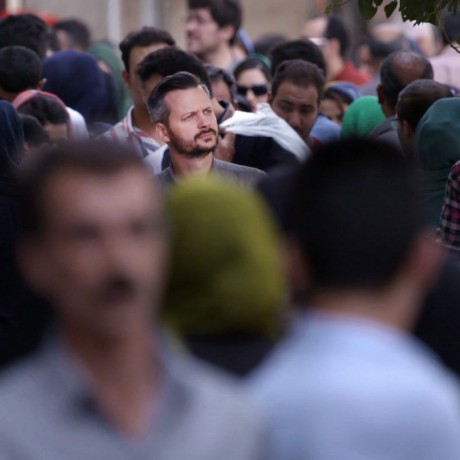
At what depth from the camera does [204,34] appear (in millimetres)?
9820

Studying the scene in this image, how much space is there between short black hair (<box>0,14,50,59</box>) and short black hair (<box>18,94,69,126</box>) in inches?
76.8

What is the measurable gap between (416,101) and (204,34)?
3328 mm

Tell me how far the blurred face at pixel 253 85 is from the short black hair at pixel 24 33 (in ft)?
4.10

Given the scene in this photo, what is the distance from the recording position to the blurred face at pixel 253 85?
913 cm

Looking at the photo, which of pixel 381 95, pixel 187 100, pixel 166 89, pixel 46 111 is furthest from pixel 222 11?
pixel 187 100

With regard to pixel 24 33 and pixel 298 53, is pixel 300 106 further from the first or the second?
pixel 24 33

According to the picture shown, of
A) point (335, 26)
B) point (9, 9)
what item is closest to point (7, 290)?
point (335, 26)

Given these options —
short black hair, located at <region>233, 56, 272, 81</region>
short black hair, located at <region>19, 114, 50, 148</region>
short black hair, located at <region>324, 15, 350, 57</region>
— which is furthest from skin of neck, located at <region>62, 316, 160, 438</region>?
short black hair, located at <region>324, 15, 350, 57</region>

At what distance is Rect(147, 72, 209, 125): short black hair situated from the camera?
597 centimetres

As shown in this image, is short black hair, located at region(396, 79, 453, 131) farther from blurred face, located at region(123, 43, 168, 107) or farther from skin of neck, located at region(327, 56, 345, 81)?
skin of neck, located at region(327, 56, 345, 81)

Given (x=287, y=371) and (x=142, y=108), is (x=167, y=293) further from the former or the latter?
(x=142, y=108)

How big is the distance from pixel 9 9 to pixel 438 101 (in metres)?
14.1

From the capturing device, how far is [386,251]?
7.62ft

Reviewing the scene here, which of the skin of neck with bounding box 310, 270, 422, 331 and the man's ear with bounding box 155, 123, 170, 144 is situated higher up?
the skin of neck with bounding box 310, 270, 422, 331
